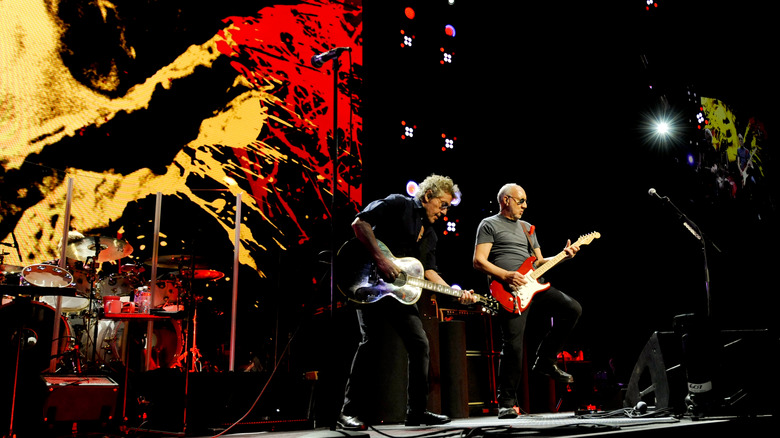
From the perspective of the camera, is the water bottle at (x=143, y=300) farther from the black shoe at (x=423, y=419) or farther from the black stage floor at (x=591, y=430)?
the black shoe at (x=423, y=419)

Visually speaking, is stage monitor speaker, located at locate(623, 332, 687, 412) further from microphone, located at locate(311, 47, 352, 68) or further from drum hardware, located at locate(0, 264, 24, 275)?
drum hardware, located at locate(0, 264, 24, 275)

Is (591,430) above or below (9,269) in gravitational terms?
below

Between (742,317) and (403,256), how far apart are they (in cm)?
658

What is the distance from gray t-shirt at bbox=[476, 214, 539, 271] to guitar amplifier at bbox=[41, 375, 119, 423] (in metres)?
3.19

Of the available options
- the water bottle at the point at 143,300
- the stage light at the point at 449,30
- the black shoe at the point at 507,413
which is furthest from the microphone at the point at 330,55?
the stage light at the point at 449,30

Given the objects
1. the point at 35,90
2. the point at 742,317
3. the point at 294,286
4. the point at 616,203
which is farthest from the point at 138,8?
the point at 742,317

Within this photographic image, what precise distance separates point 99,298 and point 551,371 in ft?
15.6

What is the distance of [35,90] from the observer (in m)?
6.13

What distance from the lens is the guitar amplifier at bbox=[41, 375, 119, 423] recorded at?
4.02 meters

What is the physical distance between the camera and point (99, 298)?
20.0ft

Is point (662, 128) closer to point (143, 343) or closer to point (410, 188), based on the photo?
point (410, 188)

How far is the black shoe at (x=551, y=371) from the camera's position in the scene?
179 inches

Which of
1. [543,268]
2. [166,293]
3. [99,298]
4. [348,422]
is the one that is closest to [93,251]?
[99,298]

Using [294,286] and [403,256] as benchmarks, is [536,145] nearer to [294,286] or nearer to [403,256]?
[294,286]
